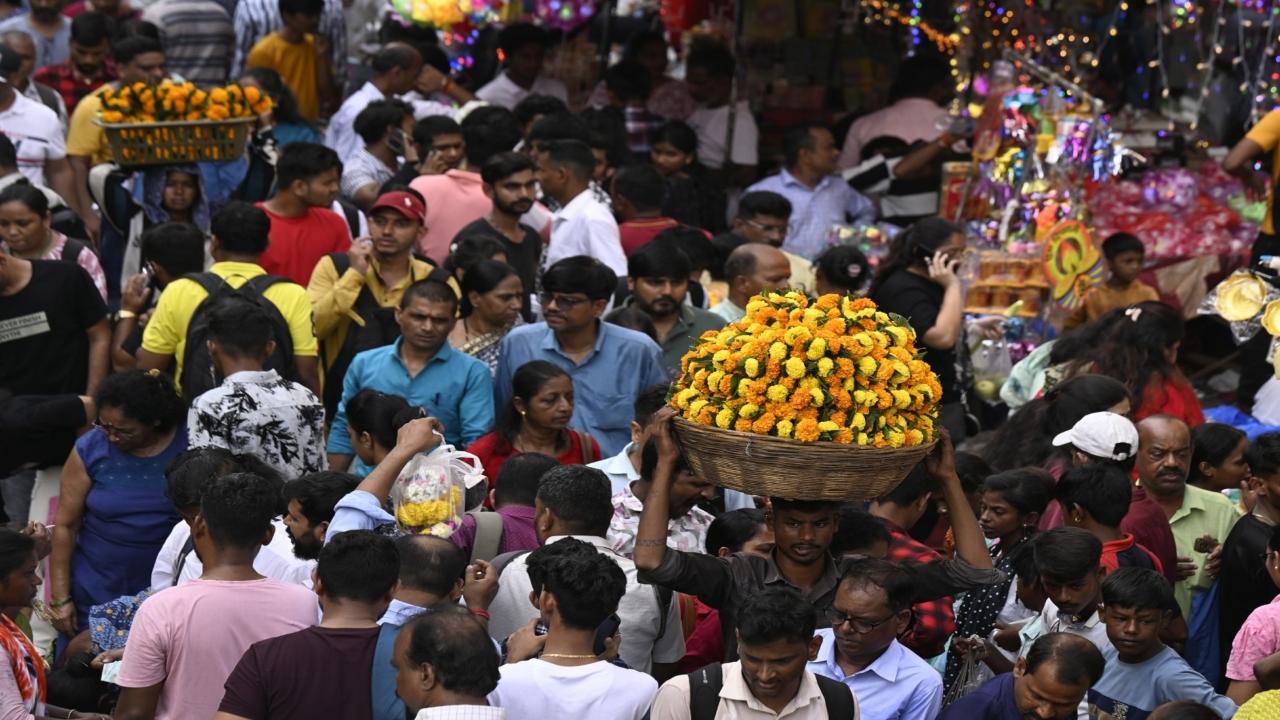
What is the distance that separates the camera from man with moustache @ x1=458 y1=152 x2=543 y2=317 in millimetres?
8867

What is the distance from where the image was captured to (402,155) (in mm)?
10750

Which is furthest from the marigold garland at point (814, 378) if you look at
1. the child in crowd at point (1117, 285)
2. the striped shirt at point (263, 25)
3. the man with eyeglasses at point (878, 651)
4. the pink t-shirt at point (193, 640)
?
the striped shirt at point (263, 25)

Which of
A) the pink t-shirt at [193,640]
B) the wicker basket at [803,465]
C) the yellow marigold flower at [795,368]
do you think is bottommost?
the pink t-shirt at [193,640]

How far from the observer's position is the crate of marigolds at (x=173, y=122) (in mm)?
9125

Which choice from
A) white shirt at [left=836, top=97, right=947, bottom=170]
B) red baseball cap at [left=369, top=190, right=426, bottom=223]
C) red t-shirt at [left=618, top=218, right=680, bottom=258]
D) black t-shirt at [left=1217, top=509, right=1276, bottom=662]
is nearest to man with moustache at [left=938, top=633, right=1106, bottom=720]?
black t-shirt at [left=1217, top=509, right=1276, bottom=662]

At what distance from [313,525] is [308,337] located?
2114 millimetres

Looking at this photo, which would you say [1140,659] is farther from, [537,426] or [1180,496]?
[537,426]

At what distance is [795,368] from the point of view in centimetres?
510

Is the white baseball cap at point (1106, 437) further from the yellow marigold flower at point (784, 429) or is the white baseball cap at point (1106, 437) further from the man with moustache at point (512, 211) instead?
the man with moustache at point (512, 211)

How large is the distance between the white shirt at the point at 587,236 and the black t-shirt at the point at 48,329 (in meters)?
2.29

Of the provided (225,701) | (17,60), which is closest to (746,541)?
(225,701)

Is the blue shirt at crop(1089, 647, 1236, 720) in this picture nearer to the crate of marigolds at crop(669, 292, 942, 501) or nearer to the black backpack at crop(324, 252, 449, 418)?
the crate of marigolds at crop(669, 292, 942, 501)

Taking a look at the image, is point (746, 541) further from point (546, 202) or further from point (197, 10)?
point (197, 10)

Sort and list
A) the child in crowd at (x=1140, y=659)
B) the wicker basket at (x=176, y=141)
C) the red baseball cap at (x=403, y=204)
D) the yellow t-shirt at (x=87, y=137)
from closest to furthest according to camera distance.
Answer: the child in crowd at (x=1140, y=659) → the red baseball cap at (x=403, y=204) → the wicker basket at (x=176, y=141) → the yellow t-shirt at (x=87, y=137)
